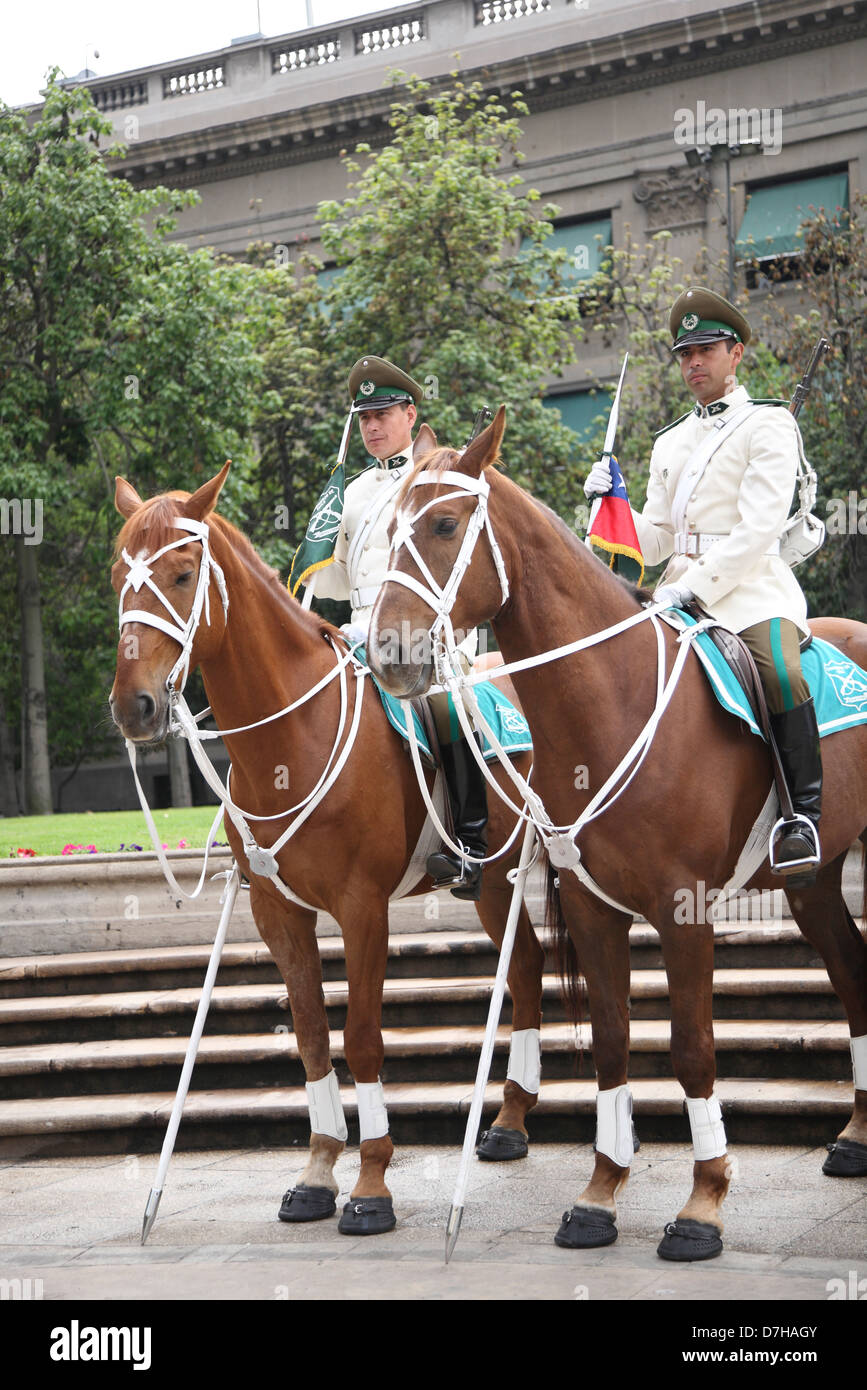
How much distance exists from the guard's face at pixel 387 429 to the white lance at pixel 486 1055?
7.46 feet

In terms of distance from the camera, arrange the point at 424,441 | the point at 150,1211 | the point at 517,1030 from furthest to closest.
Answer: the point at 517,1030 → the point at 424,441 → the point at 150,1211

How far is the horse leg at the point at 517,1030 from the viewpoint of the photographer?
279 inches

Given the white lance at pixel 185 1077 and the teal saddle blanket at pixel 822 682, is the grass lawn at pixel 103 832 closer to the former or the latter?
the white lance at pixel 185 1077

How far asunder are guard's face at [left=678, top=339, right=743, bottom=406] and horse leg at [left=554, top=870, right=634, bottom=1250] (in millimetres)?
2286

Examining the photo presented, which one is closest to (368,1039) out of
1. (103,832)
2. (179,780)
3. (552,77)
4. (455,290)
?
(103,832)

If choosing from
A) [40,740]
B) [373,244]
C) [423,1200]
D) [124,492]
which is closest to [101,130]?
[373,244]

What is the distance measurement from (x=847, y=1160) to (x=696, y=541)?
282 centimetres

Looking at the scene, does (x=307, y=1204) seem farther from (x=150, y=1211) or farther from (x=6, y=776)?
(x=6, y=776)

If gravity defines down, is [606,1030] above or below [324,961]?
above

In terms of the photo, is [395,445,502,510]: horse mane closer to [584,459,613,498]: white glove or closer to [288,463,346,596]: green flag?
[584,459,613,498]: white glove

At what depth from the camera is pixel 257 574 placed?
245 inches

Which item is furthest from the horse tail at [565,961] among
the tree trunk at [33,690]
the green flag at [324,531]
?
the tree trunk at [33,690]

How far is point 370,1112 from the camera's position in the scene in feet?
20.3

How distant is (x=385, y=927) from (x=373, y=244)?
21.8 m
